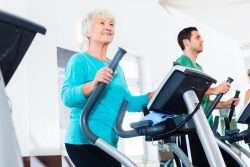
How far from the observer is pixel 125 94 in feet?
6.81

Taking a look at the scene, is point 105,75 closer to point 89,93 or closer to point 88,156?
point 89,93

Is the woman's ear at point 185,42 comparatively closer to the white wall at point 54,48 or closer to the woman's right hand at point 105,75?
the woman's right hand at point 105,75

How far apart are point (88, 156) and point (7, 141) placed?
107cm

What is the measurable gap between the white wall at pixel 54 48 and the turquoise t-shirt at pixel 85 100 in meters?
2.16

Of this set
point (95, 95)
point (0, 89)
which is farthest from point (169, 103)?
point (0, 89)

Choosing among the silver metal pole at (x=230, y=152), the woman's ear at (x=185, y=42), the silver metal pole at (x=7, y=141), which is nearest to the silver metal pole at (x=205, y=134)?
the silver metal pole at (x=230, y=152)

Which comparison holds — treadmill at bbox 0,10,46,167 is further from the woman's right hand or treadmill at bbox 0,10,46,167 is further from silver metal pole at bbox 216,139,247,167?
silver metal pole at bbox 216,139,247,167

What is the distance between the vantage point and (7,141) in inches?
31.1

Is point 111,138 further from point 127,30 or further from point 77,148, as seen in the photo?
point 127,30

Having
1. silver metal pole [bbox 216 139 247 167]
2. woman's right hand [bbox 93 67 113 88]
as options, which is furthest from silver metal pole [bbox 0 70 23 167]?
silver metal pole [bbox 216 139 247 167]

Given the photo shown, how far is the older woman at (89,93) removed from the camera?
6.02 feet

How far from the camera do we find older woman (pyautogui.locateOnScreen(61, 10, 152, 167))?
6.02 ft

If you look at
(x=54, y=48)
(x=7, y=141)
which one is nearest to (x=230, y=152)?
(x=7, y=141)

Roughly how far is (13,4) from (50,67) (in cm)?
74
